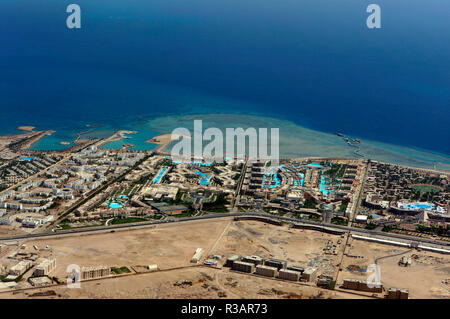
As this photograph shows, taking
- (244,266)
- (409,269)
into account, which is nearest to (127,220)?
(244,266)

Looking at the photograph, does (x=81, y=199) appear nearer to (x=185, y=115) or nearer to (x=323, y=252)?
(x=323, y=252)

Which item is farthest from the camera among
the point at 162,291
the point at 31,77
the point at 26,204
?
the point at 31,77

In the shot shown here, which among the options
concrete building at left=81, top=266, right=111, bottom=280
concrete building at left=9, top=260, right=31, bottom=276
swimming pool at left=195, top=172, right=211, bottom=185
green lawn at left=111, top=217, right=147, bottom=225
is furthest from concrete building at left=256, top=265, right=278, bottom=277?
swimming pool at left=195, top=172, right=211, bottom=185

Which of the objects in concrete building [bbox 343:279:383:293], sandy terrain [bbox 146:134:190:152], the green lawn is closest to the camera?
concrete building [bbox 343:279:383:293]

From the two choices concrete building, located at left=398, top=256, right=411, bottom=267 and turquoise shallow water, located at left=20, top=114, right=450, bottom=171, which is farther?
turquoise shallow water, located at left=20, top=114, right=450, bottom=171

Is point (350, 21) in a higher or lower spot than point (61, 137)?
higher

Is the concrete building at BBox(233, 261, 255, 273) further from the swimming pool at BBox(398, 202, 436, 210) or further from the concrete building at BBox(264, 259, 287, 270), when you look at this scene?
the swimming pool at BBox(398, 202, 436, 210)

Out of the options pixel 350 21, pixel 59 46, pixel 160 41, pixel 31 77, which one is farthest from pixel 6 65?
pixel 350 21

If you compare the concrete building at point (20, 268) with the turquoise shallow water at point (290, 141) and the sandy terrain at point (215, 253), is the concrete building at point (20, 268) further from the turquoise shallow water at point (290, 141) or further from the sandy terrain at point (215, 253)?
the turquoise shallow water at point (290, 141)
